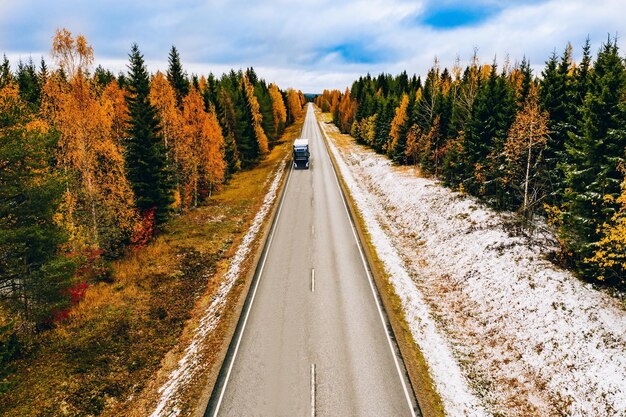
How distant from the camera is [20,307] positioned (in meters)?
14.8

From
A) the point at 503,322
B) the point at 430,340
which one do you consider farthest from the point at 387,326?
the point at 503,322

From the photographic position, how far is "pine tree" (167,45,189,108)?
35.9 metres

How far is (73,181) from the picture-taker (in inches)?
737

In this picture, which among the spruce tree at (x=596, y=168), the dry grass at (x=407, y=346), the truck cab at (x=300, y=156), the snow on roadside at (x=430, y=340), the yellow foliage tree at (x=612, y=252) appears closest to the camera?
the dry grass at (x=407, y=346)

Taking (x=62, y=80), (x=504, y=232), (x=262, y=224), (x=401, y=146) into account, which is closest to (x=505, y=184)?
(x=504, y=232)

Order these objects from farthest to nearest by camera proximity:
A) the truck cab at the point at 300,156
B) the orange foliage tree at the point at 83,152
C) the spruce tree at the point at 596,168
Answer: the truck cab at the point at 300,156 < the orange foliage tree at the point at 83,152 < the spruce tree at the point at 596,168

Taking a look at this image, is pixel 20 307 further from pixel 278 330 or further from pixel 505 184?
pixel 505 184

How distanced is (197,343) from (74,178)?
11724 millimetres

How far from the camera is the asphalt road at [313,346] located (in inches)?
431

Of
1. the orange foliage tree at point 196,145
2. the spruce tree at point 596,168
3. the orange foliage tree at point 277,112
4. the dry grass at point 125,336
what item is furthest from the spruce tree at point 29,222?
the orange foliage tree at point 277,112

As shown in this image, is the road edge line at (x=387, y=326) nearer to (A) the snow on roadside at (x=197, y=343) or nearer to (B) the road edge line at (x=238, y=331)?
(B) the road edge line at (x=238, y=331)

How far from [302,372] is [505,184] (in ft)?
64.1

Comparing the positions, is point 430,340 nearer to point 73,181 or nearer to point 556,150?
point 556,150

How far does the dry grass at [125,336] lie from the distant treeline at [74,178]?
134 cm
